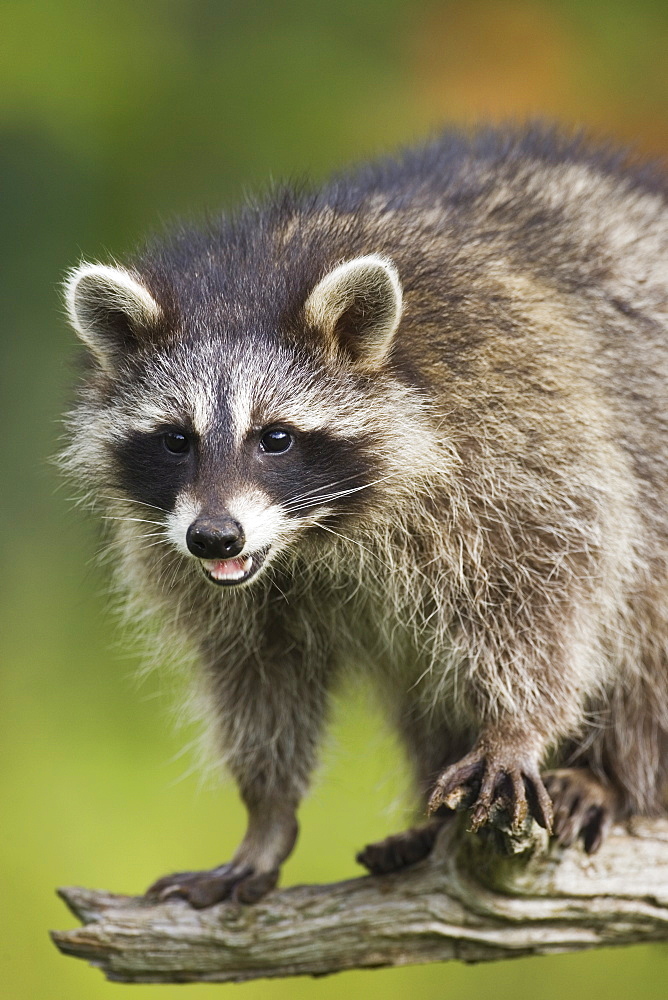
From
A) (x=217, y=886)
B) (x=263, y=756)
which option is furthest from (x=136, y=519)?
(x=217, y=886)

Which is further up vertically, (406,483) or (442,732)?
(406,483)

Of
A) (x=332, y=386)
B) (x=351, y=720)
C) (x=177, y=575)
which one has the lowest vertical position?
(x=351, y=720)

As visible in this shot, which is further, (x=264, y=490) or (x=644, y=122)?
(x=644, y=122)

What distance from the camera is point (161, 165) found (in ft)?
23.4

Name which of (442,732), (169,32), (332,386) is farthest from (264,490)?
(169,32)

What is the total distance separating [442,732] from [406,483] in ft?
4.08

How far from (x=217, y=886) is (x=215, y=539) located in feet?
5.30

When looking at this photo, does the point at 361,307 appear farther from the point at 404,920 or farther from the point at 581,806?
the point at 404,920

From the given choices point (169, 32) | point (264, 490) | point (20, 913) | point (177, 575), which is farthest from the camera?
point (169, 32)

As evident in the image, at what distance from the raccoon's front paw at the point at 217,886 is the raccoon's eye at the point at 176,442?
5.32 feet

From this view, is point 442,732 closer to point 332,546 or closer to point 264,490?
point 332,546

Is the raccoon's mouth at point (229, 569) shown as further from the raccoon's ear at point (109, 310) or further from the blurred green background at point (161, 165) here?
the blurred green background at point (161, 165)

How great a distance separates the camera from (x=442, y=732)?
15.6 feet

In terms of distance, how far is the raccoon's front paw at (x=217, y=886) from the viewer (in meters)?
4.42
